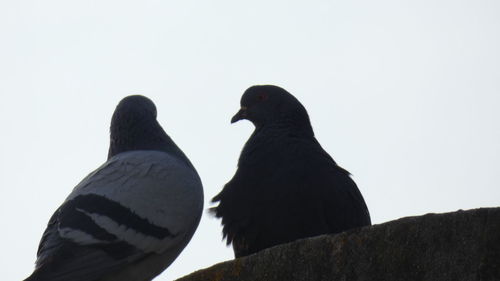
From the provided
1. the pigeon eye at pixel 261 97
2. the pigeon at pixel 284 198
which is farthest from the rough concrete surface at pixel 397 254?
the pigeon eye at pixel 261 97

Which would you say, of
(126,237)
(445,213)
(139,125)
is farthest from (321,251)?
(139,125)

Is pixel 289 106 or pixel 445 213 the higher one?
pixel 289 106

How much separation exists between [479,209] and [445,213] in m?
0.16

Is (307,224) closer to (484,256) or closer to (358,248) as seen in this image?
(358,248)

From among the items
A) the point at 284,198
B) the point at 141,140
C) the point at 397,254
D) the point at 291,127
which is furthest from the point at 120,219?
the point at 397,254

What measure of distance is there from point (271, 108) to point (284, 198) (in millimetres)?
1886

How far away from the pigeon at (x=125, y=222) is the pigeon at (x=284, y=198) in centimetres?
38

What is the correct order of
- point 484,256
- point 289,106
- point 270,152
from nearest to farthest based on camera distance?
point 484,256 < point 270,152 < point 289,106

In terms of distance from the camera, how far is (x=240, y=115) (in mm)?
8602

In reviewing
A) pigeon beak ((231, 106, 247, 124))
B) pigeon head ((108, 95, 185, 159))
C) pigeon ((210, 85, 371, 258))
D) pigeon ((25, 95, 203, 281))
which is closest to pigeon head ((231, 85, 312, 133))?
pigeon beak ((231, 106, 247, 124))

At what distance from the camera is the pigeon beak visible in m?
8.55

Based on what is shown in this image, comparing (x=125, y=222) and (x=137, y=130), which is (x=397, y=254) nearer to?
(x=125, y=222)

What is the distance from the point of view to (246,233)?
6.62 metres

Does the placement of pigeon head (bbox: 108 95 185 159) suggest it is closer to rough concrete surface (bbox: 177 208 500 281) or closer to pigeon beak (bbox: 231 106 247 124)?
pigeon beak (bbox: 231 106 247 124)
